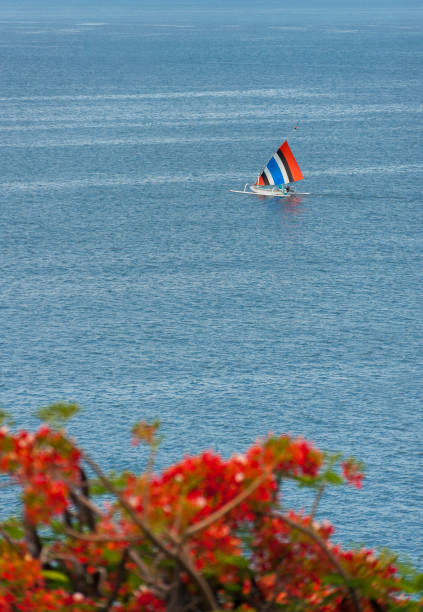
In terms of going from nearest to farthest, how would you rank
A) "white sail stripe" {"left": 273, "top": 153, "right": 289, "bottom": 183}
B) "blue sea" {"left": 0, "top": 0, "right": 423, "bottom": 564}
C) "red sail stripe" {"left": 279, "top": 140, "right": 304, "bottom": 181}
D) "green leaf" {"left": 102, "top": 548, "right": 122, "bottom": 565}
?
"green leaf" {"left": 102, "top": 548, "right": 122, "bottom": 565} < "blue sea" {"left": 0, "top": 0, "right": 423, "bottom": 564} < "red sail stripe" {"left": 279, "top": 140, "right": 304, "bottom": 181} < "white sail stripe" {"left": 273, "top": 153, "right": 289, "bottom": 183}

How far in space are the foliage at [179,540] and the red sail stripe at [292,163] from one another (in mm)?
172118

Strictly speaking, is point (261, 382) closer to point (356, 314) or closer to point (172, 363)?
point (172, 363)

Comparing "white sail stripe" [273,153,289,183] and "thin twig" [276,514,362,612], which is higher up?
"white sail stripe" [273,153,289,183]

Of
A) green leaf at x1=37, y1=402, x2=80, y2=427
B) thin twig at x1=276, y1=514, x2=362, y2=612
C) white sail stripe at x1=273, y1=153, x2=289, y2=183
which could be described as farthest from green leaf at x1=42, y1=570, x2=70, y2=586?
white sail stripe at x1=273, y1=153, x2=289, y2=183

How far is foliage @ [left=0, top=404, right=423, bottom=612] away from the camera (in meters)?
18.0

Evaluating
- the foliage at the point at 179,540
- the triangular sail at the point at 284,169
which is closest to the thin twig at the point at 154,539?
the foliage at the point at 179,540

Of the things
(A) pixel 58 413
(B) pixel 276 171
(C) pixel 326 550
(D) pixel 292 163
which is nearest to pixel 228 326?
(D) pixel 292 163

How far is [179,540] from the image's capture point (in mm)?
17078

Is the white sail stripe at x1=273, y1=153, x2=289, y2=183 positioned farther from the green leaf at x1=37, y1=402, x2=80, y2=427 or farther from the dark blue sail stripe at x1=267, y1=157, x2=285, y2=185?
the green leaf at x1=37, y1=402, x2=80, y2=427

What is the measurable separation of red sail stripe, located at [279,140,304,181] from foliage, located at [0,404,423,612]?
172118 millimetres

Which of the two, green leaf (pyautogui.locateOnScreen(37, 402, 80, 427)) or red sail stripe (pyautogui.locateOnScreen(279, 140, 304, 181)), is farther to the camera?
red sail stripe (pyautogui.locateOnScreen(279, 140, 304, 181))

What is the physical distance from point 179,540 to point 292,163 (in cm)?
18046

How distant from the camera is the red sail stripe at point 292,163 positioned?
629 ft

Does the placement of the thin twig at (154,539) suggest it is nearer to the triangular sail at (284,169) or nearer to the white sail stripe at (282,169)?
the triangular sail at (284,169)
